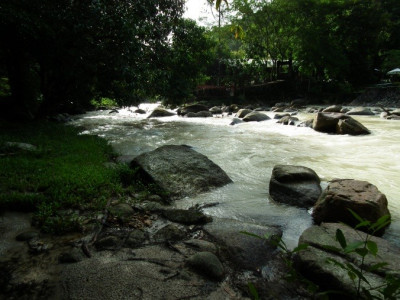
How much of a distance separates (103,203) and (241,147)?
535cm

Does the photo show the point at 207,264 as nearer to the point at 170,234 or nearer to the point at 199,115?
the point at 170,234

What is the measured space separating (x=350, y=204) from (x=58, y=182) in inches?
158

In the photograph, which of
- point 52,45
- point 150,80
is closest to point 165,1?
point 150,80

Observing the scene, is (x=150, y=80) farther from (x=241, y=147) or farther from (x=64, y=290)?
(x=64, y=290)

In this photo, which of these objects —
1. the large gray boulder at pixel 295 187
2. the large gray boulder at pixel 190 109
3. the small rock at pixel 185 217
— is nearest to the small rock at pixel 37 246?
the small rock at pixel 185 217

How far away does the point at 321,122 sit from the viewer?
10727 mm

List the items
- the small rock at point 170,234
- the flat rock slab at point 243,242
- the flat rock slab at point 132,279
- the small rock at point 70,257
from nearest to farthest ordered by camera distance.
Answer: the flat rock slab at point 132,279 → the small rock at point 70,257 → the flat rock slab at point 243,242 → the small rock at point 170,234

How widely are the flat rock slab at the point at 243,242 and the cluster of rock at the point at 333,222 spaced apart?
340 mm

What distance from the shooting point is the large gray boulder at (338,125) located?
9.80 m

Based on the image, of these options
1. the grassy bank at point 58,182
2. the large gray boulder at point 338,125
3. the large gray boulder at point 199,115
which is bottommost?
the large gray boulder at point 199,115

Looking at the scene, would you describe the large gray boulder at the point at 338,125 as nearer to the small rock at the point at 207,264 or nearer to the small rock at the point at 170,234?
the small rock at the point at 170,234

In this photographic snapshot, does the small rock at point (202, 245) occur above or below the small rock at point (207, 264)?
below

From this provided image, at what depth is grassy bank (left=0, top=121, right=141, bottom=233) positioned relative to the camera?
11.1ft

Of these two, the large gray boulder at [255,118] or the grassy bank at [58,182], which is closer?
the grassy bank at [58,182]
